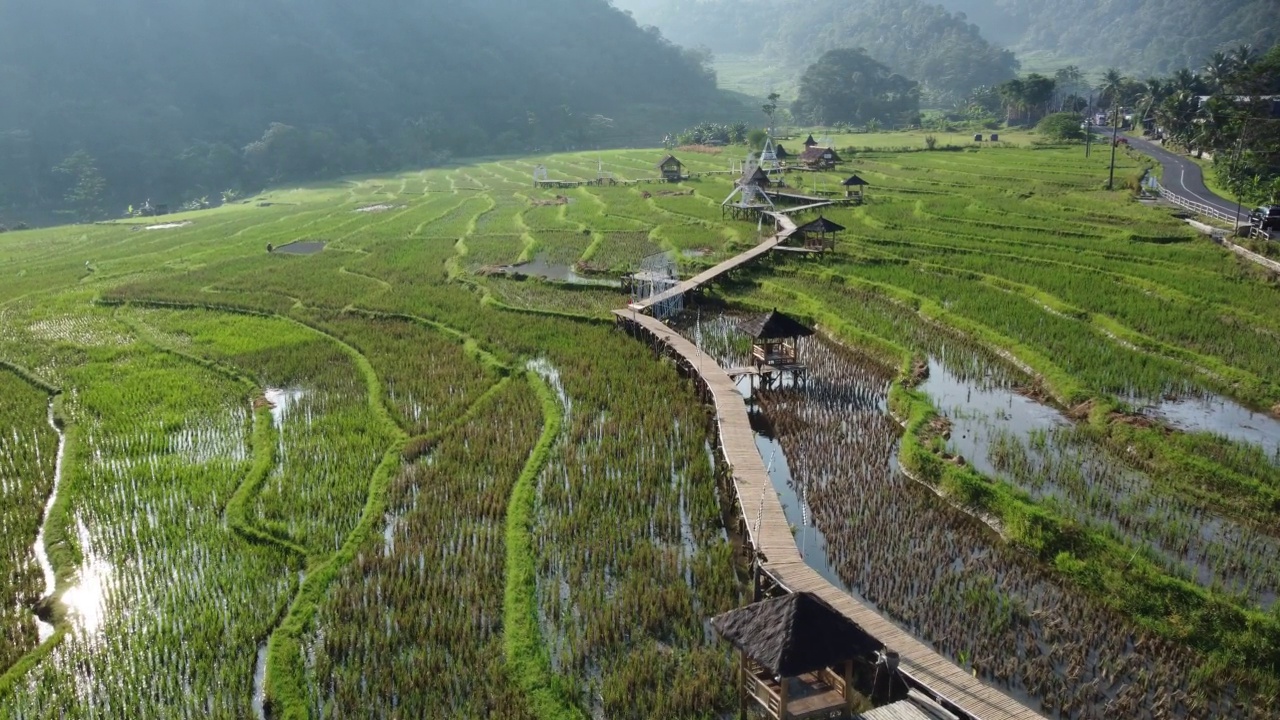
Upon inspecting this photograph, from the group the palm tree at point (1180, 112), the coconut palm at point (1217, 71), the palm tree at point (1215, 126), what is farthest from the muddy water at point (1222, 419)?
the coconut palm at point (1217, 71)

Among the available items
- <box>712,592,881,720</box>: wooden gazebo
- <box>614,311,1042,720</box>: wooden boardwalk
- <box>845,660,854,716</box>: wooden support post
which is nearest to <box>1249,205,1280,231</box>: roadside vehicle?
<box>614,311,1042,720</box>: wooden boardwalk

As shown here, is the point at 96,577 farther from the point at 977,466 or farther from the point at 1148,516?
the point at 1148,516

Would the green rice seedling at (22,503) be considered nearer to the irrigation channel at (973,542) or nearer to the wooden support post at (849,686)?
the irrigation channel at (973,542)

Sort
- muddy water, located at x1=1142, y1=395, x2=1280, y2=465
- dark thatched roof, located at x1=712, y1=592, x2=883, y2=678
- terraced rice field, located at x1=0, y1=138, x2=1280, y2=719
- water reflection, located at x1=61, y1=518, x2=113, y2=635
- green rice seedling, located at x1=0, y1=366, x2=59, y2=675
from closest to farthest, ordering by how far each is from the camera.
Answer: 1. dark thatched roof, located at x1=712, y1=592, x2=883, y2=678
2. terraced rice field, located at x1=0, y1=138, x2=1280, y2=719
3. green rice seedling, located at x1=0, y1=366, x2=59, y2=675
4. water reflection, located at x1=61, y1=518, x2=113, y2=635
5. muddy water, located at x1=1142, y1=395, x2=1280, y2=465

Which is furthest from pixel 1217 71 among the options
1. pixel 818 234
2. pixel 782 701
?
pixel 782 701

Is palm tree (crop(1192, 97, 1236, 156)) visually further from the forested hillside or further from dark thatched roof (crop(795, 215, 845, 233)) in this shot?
the forested hillside

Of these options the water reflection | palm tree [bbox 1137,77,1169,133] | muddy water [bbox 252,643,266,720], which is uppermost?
palm tree [bbox 1137,77,1169,133]

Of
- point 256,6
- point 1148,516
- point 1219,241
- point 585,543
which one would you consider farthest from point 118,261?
point 256,6
